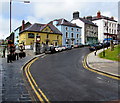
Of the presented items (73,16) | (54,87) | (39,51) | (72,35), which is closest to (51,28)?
(72,35)

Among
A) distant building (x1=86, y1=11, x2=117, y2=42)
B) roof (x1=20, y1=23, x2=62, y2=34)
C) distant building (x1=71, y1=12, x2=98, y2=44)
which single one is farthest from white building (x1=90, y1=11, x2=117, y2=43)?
roof (x1=20, y1=23, x2=62, y2=34)

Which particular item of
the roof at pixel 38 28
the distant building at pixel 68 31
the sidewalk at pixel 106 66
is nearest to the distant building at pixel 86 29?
the distant building at pixel 68 31

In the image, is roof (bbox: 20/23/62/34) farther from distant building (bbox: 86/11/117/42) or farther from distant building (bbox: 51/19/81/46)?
distant building (bbox: 86/11/117/42)

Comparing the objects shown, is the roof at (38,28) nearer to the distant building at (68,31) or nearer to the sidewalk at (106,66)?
the distant building at (68,31)

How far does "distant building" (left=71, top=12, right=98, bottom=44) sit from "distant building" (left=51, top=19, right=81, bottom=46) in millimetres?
2308

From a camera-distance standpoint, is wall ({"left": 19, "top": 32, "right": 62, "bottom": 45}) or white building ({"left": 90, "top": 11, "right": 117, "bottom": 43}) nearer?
wall ({"left": 19, "top": 32, "right": 62, "bottom": 45})

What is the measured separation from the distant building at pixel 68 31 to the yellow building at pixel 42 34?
202 centimetres

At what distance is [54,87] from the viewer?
8.53 meters

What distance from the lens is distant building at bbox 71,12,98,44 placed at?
6988 centimetres

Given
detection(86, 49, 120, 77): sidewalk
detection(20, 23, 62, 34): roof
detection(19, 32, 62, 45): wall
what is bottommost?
detection(86, 49, 120, 77): sidewalk

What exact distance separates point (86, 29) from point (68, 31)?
10.9 metres

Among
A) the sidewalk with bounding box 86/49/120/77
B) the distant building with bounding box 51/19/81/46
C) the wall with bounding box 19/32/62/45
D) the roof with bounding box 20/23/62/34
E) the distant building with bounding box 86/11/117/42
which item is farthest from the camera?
the distant building with bounding box 86/11/117/42

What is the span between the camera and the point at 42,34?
55.7m

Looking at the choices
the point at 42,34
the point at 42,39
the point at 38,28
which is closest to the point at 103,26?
the point at 42,34
